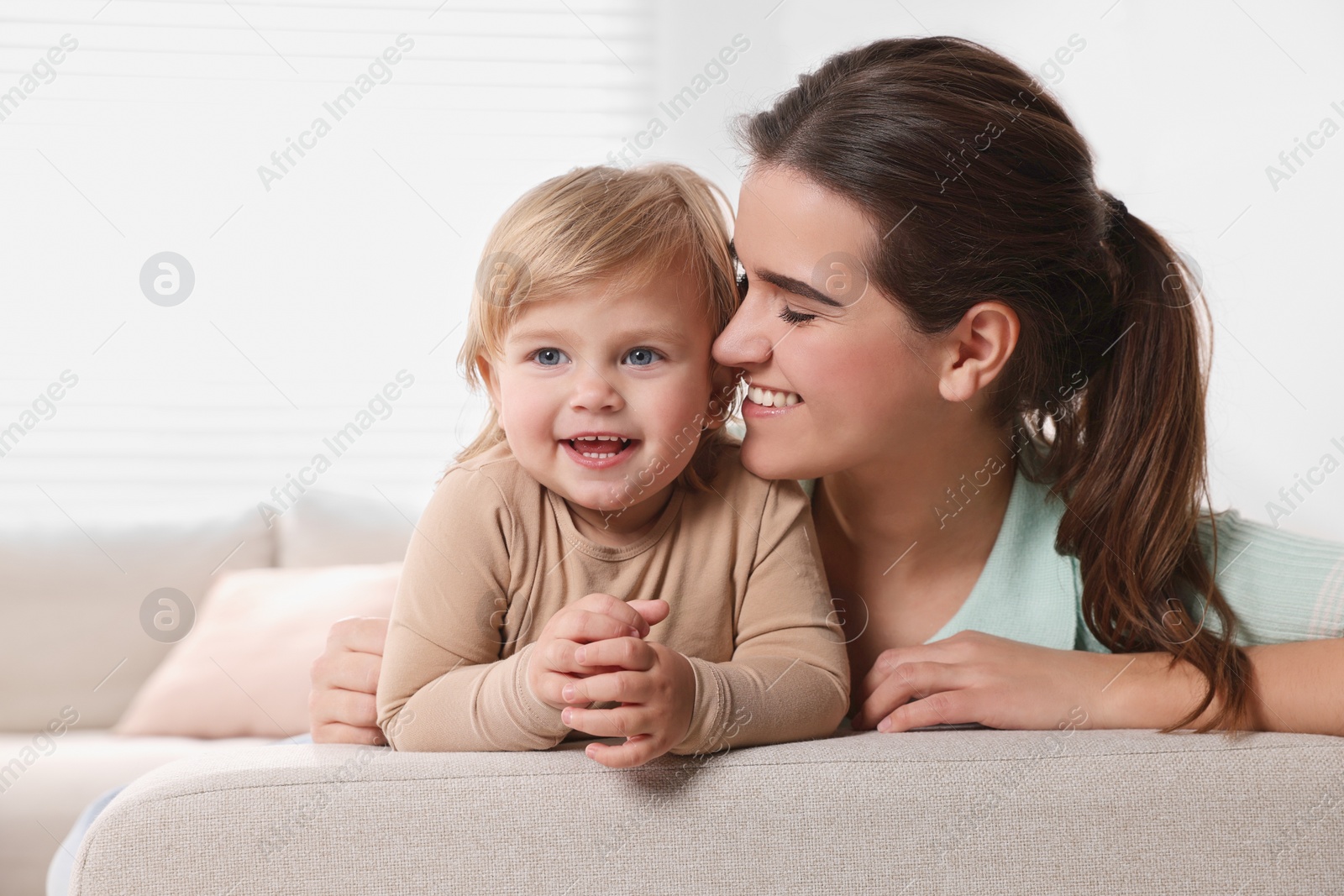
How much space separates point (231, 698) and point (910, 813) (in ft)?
6.45

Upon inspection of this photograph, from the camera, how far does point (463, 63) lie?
280 cm

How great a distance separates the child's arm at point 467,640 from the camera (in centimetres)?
83

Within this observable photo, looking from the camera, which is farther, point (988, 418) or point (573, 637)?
point (988, 418)

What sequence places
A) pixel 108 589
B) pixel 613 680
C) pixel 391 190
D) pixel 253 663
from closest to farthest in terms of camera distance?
pixel 613 680 < pixel 253 663 < pixel 108 589 < pixel 391 190

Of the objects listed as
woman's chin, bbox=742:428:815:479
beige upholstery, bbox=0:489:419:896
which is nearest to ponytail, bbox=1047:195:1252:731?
woman's chin, bbox=742:428:815:479

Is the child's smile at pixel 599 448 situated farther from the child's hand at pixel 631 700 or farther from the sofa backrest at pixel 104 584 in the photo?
the sofa backrest at pixel 104 584

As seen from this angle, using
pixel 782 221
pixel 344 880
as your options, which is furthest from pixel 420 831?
pixel 782 221

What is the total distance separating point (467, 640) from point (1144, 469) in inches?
29.7

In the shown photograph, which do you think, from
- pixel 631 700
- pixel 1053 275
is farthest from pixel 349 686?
pixel 1053 275

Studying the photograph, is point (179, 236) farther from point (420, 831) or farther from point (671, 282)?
point (420, 831)

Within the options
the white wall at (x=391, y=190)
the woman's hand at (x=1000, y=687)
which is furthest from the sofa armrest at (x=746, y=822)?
the white wall at (x=391, y=190)

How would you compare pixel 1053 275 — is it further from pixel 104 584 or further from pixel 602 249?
pixel 104 584

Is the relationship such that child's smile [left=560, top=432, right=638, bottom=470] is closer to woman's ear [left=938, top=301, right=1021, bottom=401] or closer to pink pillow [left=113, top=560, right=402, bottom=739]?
woman's ear [left=938, top=301, right=1021, bottom=401]

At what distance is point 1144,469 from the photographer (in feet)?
3.90
